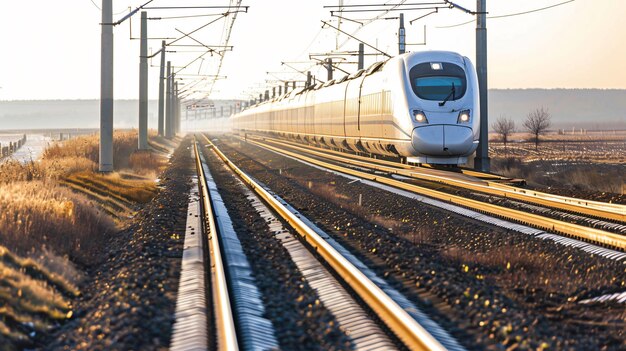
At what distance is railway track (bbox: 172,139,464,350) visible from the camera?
5.91 m

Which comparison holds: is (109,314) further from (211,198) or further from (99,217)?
(211,198)

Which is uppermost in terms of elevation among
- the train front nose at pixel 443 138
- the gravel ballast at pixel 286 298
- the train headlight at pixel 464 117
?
the train headlight at pixel 464 117

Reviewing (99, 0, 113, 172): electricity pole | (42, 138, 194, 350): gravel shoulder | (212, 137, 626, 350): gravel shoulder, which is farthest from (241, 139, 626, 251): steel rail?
(99, 0, 113, 172): electricity pole

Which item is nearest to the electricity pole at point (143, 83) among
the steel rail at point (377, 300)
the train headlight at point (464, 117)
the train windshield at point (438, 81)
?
the train windshield at point (438, 81)

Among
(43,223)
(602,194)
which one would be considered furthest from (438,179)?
(43,223)

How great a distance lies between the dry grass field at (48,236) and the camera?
696 centimetres

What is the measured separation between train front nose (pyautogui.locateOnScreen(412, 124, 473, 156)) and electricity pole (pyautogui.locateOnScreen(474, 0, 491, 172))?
3.81 ft

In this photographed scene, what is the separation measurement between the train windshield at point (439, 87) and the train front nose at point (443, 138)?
99 cm

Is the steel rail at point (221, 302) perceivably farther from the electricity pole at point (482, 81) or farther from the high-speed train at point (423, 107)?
the electricity pole at point (482, 81)

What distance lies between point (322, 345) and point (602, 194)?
1174 centimetres

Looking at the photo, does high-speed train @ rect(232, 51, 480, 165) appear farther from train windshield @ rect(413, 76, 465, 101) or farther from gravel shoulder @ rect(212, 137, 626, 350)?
gravel shoulder @ rect(212, 137, 626, 350)

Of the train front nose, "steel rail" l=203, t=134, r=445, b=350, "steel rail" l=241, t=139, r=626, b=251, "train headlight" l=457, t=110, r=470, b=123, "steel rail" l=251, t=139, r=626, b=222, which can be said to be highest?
"train headlight" l=457, t=110, r=470, b=123

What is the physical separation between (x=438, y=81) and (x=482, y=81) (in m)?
1.74

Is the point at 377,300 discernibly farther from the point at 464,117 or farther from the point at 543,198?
the point at 464,117
